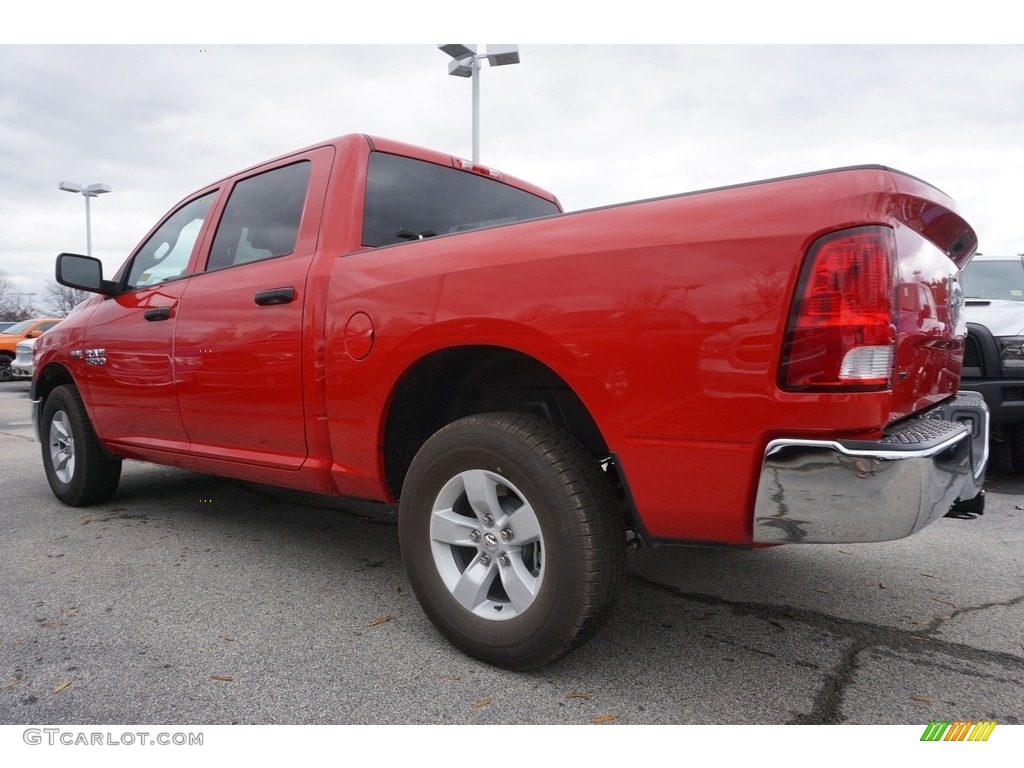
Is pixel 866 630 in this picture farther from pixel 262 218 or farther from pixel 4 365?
pixel 4 365

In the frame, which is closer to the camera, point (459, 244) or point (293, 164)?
point (459, 244)

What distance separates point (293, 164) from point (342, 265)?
0.83m

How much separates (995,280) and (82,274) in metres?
6.71

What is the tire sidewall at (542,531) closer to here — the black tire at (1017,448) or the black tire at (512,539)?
the black tire at (512,539)

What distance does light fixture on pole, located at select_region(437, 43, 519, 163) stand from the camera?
12.6 metres

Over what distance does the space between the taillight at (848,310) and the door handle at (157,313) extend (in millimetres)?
2991

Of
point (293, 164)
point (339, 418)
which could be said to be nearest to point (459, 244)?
point (339, 418)

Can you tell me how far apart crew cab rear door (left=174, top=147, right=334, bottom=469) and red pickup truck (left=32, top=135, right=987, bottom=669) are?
0.02 metres

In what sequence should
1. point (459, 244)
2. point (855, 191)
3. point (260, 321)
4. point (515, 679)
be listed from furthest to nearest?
point (260, 321) < point (459, 244) < point (515, 679) < point (855, 191)

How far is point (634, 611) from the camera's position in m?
2.71

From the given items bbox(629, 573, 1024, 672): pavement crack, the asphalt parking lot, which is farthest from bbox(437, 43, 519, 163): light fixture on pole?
bbox(629, 573, 1024, 672): pavement crack

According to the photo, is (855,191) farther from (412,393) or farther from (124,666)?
(124,666)
